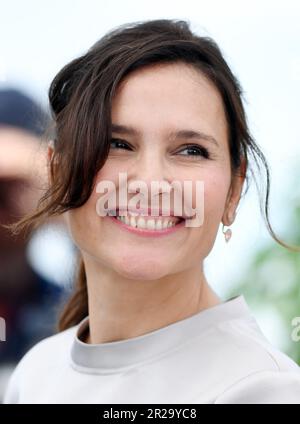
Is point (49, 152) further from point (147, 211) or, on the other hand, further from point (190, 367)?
point (190, 367)

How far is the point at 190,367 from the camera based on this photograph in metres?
1.62

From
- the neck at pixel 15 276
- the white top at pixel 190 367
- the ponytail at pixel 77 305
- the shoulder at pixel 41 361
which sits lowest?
the neck at pixel 15 276

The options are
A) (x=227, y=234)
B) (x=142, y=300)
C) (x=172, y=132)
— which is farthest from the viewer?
(x=227, y=234)

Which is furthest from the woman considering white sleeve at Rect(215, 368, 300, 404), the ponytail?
the ponytail

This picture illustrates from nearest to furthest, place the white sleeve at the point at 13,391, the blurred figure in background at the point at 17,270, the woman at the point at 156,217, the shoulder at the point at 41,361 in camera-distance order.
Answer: the woman at the point at 156,217, the shoulder at the point at 41,361, the white sleeve at the point at 13,391, the blurred figure in background at the point at 17,270

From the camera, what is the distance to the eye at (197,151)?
5.28 ft

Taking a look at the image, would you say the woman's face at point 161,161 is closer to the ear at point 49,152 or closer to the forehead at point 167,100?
the forehead at point 167,100

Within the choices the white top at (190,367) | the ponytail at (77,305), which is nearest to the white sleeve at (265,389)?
the white top at (190,367)

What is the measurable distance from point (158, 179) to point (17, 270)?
84.5 inches

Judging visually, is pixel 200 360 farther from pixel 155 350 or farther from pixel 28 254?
pixel 28 254

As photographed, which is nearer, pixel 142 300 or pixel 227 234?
pixel 142 300

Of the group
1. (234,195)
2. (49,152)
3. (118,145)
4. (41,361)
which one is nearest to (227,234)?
(234,195)

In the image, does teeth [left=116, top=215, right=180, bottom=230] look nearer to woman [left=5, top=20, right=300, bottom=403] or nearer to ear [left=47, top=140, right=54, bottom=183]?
woman [left=5, top=20, right=300, bottom=403]

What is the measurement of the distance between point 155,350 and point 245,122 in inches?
25.8
